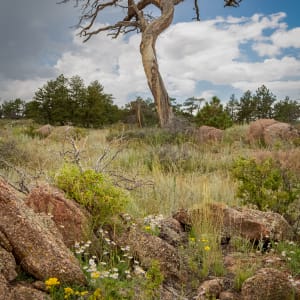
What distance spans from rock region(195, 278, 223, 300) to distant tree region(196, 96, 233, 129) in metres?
16.7

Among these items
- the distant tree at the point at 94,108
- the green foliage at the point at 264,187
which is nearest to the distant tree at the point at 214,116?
the distant tree at the point at 94,108

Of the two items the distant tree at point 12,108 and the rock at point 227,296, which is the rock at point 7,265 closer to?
the rock at point 227,296

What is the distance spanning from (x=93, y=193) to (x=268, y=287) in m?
1.54

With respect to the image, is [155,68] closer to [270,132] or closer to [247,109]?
[270,132]

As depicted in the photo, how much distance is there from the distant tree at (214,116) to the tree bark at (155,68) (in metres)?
3.57

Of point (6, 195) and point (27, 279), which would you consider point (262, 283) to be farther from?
point (6, 195)

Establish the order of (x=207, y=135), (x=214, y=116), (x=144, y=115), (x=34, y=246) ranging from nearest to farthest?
(x=34, y=246)
(x=207, y=135)
(x=214, y=116)
(x=144, y=115)

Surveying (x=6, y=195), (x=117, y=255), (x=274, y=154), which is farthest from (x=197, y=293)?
(x=274, y=154)

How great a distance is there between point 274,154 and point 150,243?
6.22 meters

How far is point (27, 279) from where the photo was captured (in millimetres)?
2318

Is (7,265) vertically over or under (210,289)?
over

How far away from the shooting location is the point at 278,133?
42.8ft

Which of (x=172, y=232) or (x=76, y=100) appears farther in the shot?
(x=76, y=100)

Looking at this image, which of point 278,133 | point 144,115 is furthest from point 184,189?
point 144,115
